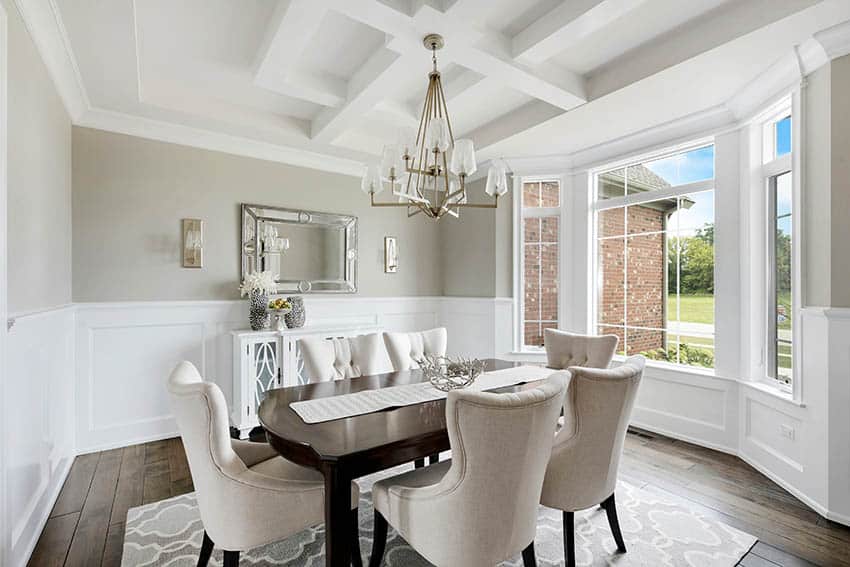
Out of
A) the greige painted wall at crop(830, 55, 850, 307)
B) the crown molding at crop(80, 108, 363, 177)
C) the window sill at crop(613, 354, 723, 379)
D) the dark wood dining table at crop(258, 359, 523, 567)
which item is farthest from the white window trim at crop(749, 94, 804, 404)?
the crown molding at crop(80, 108, 363, 177)

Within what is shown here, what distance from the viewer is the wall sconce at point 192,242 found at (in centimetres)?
360

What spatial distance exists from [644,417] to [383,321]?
2.68 meters

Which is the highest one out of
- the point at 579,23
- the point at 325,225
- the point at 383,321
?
the point at 579,23

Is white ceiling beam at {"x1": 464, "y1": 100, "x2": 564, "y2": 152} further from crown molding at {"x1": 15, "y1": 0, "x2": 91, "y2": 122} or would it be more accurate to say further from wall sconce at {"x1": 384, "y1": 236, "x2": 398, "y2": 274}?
crown molding at {"x1": 15, "y1": 0, "x2": 91, "y2": 122}

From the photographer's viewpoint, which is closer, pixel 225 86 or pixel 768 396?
pixel 768 396

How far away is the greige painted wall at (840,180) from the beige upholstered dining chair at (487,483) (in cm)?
194

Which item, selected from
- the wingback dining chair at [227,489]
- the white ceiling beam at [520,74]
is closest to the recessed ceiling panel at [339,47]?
the white ceiling beam at [520,74]

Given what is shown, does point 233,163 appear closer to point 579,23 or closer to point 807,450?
point 579,23

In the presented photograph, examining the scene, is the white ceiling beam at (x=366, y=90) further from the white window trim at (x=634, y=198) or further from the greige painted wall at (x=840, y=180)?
the greige painted wall at (x=840, y=180)

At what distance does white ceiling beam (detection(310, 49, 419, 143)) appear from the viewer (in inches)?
105

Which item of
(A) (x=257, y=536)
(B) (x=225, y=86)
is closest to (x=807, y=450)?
(A) (x=257, y=536)

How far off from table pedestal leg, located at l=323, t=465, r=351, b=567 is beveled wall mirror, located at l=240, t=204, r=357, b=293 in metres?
2.90

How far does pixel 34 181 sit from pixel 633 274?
170 inches

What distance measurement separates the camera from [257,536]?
62.0 inches
